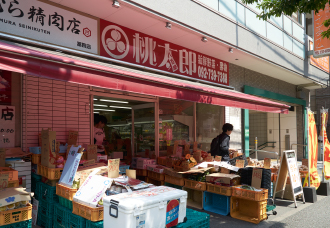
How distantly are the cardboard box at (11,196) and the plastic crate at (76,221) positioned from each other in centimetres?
65

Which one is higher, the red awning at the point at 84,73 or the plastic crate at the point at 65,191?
the red awning at the point at 84,73

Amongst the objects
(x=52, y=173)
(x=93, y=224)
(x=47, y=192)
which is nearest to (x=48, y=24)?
(x=52, y=173)

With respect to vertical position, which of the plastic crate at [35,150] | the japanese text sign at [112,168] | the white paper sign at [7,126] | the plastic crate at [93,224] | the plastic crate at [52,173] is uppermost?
the white paper sign at [7,126]

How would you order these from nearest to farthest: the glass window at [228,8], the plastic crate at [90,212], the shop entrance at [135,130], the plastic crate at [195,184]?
1. the plastic crate at [90,212]
2. the plastic crate at [195,184]
3. the shop entrance at [135,130]
4. the glass window at [228,8]

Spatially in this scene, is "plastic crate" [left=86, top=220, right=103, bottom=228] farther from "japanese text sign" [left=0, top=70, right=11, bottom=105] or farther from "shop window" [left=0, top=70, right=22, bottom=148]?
"japanese text sign" [left=0, top=70, right=11, bottom=105]

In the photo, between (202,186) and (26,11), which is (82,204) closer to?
(202,186)

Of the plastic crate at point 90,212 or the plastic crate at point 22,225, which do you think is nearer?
the plastic crate at point 90,212

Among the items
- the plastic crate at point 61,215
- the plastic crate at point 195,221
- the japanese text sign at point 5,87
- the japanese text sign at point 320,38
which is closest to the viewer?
the plastic crate at point 195,221

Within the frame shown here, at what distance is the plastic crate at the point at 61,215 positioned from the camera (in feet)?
12.1

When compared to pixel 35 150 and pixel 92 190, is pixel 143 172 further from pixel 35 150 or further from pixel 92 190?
pixel 92 190

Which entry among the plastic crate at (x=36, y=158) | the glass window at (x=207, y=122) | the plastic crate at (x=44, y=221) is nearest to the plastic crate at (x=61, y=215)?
the plastic crate at (x=44, y=221)

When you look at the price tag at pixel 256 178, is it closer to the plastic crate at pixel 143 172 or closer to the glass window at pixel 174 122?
the plastic crate at pixel 143 172

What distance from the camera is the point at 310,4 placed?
5332 millimetres

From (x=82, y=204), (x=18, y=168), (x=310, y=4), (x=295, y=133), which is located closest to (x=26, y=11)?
(x=18, y=168)
